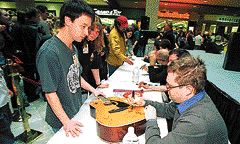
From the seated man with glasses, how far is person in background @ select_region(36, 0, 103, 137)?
1.81ft

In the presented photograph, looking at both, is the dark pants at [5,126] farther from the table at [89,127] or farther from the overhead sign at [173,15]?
the overhead sign at [173,15]

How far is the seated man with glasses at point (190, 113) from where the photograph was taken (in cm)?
105

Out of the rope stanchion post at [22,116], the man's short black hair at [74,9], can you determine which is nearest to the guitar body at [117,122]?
the man's short black hair at [74,9]

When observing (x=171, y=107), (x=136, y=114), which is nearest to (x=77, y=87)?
(x=136, y=114)

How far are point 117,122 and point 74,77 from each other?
1.56ft

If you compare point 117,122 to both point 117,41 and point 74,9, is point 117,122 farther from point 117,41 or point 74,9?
point 117,41

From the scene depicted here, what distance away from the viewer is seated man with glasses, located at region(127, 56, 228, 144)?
1050mm

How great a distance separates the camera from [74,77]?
1542 millimetres

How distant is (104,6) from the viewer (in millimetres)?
16344

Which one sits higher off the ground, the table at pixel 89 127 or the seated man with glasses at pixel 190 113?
the seated man with glasses at pixel 190 113

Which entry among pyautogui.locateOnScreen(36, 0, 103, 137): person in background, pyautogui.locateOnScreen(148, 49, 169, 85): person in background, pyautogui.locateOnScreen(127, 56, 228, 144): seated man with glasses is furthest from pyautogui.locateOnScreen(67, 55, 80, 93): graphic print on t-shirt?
pyautogui.locateOnScreen(148, 49, 169, 85): person in background

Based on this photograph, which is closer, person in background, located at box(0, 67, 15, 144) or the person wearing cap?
person in background, located at box(0, 67, 15, 144)

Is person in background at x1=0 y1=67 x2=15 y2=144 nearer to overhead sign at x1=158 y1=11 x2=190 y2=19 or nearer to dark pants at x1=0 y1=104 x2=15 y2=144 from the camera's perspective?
dark pants at x1=0 y1=104 x2=15 y2=144

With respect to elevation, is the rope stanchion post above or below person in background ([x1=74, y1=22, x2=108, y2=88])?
below
